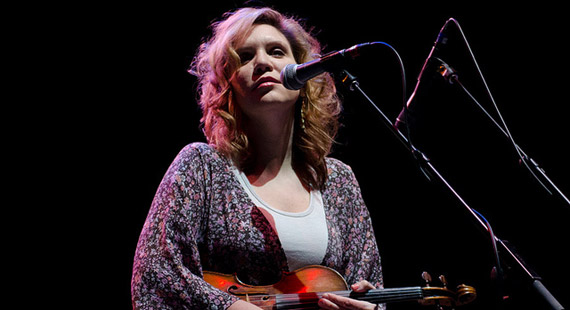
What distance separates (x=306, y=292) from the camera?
209 cm

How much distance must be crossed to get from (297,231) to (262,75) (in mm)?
739

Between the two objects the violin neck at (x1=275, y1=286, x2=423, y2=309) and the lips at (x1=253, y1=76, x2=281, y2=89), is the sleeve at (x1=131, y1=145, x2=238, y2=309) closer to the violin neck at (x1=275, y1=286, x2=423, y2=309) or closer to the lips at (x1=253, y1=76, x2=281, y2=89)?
the violin neck at (x1=275, y1=286, x2=423, y2=309)

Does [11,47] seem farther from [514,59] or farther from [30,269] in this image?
[514,59]

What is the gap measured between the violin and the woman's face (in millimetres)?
787

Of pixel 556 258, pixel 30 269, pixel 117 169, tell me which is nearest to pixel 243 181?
pixel 117 169

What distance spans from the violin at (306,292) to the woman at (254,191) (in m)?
0.06

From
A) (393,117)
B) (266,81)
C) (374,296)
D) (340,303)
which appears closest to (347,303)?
(340,303)

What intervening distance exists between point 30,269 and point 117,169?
717 mm

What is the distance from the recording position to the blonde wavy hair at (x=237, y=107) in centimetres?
245

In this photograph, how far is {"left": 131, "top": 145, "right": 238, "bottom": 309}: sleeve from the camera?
1892 millimetres

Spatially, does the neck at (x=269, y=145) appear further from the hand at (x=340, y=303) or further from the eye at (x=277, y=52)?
the hand at (x=340, y=303)

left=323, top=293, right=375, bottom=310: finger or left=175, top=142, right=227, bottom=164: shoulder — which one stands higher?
left=175, top=142, right=227, bottom=164: shoulder

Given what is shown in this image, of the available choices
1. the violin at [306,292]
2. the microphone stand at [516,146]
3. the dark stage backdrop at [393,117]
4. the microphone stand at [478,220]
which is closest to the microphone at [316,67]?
the microphone stand at [478,220]

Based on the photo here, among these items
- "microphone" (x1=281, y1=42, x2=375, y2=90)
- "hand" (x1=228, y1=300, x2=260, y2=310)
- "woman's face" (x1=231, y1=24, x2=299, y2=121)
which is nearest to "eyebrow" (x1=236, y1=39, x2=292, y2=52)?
"woman's face" (x1=231, y1=24, x2=299, y2=121)
